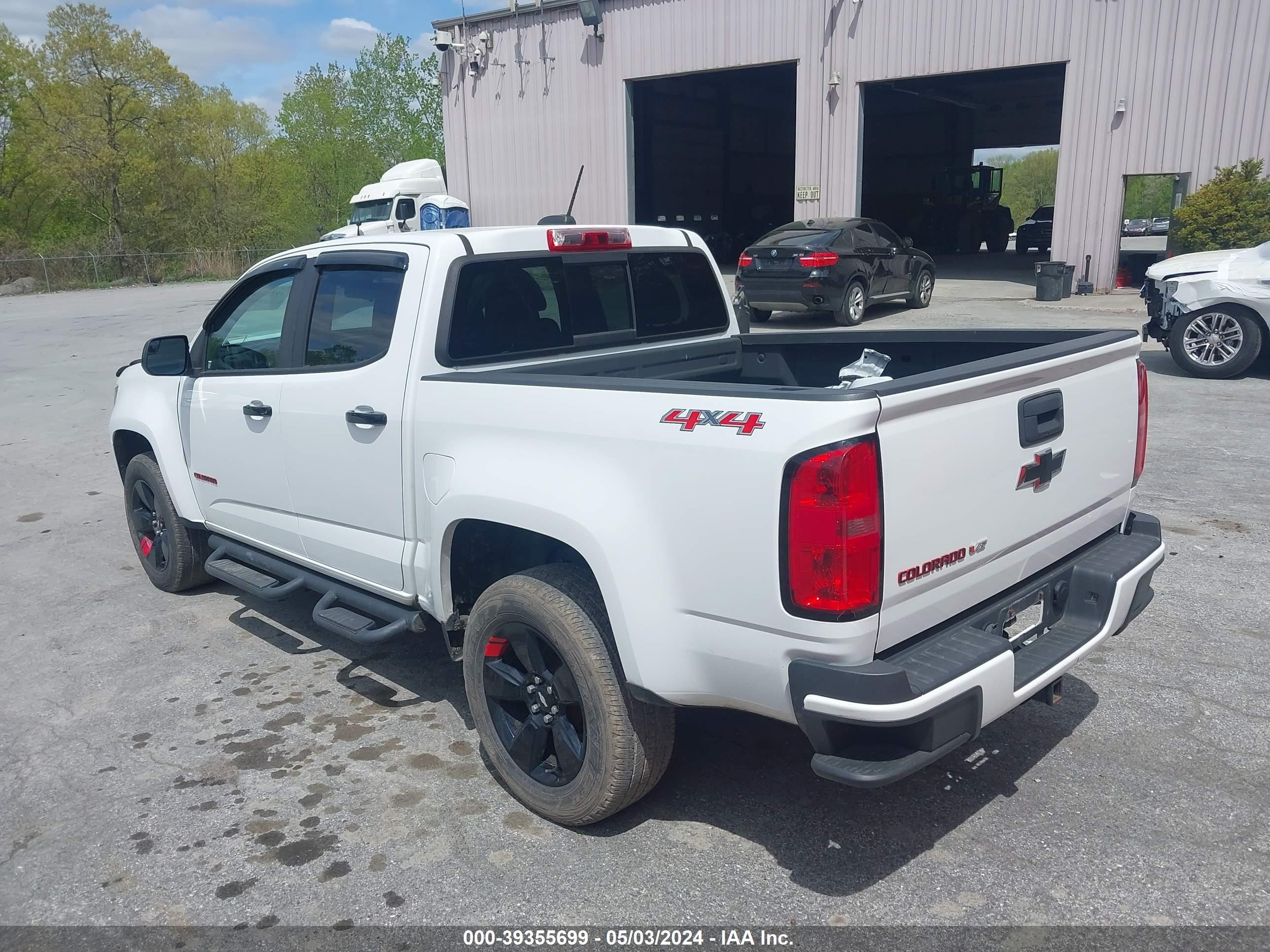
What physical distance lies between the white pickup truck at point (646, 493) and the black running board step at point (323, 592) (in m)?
0.02

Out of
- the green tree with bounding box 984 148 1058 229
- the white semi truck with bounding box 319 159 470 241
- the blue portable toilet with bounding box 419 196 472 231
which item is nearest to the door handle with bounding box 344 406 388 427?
the blue portable toilet with bounding box 419 196 472 231

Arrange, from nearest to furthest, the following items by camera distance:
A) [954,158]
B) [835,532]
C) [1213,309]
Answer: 1. [835,532]
2. [1213,309]
3. [954,158]

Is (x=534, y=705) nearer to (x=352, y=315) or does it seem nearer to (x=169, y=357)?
(x=352, y=315)

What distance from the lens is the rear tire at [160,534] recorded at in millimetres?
5363

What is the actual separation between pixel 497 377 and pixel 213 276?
41.7m

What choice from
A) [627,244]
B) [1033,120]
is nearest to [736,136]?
[1033,120]

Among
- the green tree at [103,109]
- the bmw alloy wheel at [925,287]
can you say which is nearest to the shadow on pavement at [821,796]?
the bmw alloy wheel at [925,287]

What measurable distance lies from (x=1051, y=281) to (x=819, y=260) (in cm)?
592

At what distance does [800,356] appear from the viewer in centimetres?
476

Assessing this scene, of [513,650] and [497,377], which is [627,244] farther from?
[513,650]

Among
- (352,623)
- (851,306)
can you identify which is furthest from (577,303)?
(851,306)

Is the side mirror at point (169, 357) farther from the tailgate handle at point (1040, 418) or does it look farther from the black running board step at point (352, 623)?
the tailgate handle at point (1040, 418)

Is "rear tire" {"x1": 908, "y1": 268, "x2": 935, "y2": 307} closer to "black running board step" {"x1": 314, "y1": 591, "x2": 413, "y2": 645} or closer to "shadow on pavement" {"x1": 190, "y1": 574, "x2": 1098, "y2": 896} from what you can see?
"shadow on pavement" {"x1": 190, "y1": 574, "x2": 1098, "y2": 896}

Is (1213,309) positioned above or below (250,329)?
below
